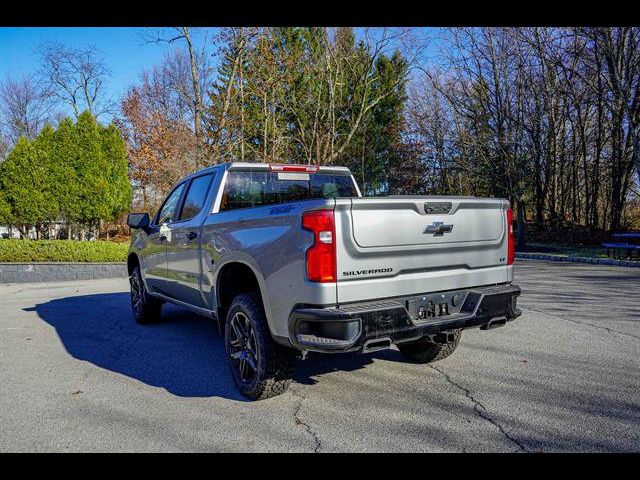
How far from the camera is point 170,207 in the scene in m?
5.76

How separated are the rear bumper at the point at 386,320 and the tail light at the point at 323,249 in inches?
8.9

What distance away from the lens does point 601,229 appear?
72.4 ft

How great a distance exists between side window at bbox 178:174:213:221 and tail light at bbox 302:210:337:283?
218cm

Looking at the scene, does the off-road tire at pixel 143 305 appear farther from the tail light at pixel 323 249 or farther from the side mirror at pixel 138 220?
the tail light at pixel 323 249

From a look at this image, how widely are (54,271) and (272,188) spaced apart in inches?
416

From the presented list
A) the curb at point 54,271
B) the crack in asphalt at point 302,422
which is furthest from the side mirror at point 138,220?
the curb at point 54,271

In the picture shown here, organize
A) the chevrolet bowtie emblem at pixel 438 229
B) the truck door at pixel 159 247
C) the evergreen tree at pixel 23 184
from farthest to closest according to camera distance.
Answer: the evergreen tree at pixel 23 184 → the truck door at pixel 159 247 → the chevrolet bowtie emblem at pixel 438 229

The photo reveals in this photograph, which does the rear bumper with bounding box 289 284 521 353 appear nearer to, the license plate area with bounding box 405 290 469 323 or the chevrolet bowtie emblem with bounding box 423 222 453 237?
the license plate area with bounding box 405 290 469 323

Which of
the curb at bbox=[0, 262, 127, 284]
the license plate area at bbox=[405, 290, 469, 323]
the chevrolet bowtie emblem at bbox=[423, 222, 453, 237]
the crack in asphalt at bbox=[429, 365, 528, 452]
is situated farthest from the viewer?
the curb at bbox=[0, 262, 127, 284]

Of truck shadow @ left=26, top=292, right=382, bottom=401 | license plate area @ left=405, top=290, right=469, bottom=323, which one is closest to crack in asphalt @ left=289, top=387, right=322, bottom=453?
truck shadow @ left=26, top=292, right=382, bottom=401

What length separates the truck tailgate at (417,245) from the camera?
3.02 meters

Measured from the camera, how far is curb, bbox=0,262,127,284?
40.3 feet

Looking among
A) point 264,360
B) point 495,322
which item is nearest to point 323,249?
point 264,360
